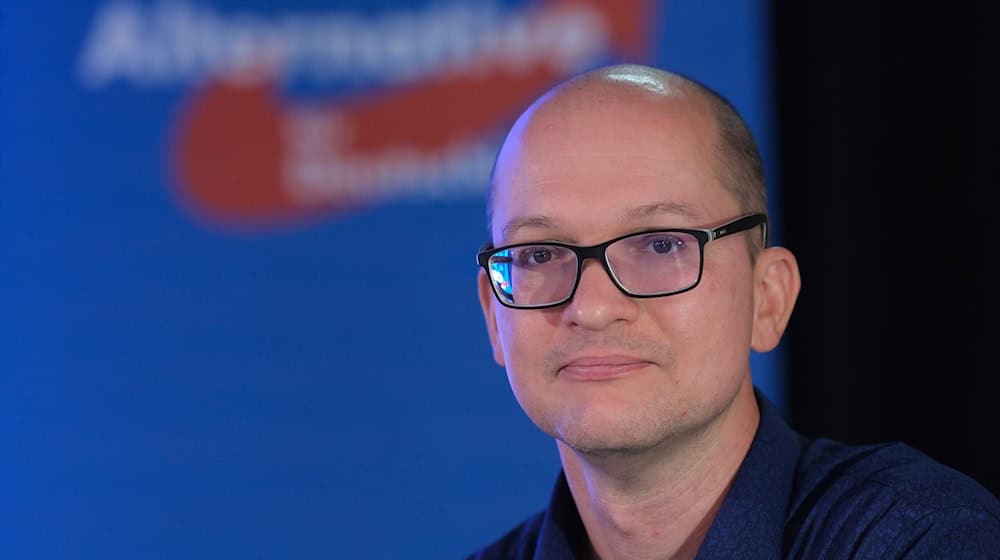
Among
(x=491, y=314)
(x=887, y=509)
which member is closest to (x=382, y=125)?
(x=491, y=314)

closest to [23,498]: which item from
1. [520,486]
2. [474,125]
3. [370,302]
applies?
[370,302]

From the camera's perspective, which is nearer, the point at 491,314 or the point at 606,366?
the point at 606,366

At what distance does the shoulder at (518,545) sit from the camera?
1.90m

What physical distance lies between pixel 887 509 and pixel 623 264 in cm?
44

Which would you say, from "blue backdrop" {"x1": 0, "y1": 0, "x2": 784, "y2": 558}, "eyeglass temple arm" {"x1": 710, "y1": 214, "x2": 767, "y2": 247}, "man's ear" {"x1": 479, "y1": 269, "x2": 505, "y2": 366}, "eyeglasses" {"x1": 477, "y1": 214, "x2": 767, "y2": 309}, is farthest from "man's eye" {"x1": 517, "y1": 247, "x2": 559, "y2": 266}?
"blue backdrop" {"x1": 0, "y1": 0, "x2": 784, "y2": 558}

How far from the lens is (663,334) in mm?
1557

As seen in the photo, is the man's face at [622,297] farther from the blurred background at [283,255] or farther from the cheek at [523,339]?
the blurred background at [283,255]

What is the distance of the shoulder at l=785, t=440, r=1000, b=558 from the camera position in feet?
4.53

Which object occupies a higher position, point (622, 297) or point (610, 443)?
point (622, 297)

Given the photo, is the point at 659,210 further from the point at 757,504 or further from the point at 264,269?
the point at 264,269

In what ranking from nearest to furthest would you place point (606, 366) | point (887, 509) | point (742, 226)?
point (887, 509) → point (606, 366) → point (742, 226)

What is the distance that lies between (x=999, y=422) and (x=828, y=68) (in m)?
1.01

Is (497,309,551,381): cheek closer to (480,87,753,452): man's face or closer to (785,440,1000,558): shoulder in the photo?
(480,87,753,452): man's face

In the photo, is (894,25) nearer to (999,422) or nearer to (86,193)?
(999,422)
